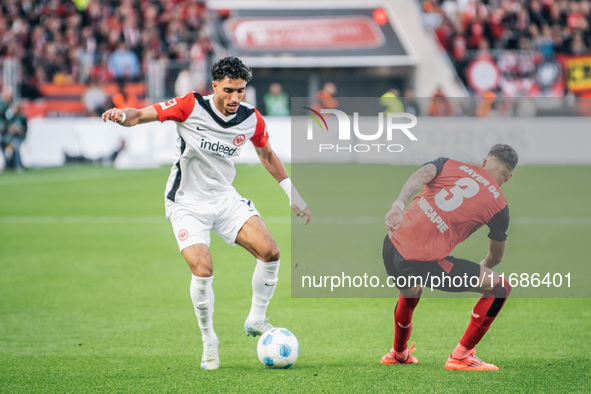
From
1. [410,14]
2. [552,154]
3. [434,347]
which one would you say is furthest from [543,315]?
[410,14]

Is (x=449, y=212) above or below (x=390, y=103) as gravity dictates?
below

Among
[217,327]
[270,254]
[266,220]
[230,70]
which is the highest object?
[230,70]

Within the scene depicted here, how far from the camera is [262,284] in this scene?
245 inches

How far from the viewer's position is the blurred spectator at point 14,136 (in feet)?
72.4

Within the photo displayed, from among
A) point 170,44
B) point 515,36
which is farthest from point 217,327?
point 515,36

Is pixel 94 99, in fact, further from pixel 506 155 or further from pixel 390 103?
pixel 506 155

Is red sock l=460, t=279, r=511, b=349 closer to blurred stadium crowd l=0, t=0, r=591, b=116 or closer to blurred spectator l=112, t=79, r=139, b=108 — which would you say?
blurred stadium crowd l=0, t=0, r=591, b=116

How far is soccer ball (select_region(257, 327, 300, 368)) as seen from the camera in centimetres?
574

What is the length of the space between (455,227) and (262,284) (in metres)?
1.58

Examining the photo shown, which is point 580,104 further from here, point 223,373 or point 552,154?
point 223,373

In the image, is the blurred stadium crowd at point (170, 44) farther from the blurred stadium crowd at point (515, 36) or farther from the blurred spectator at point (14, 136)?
the blurred spectator at point (14, 136)

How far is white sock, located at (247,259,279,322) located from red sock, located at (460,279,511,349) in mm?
1501

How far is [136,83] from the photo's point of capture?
84.4 ft

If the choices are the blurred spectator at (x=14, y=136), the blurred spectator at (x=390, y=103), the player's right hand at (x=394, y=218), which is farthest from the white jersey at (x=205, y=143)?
the blurred spectator at (x=14, y=136)
